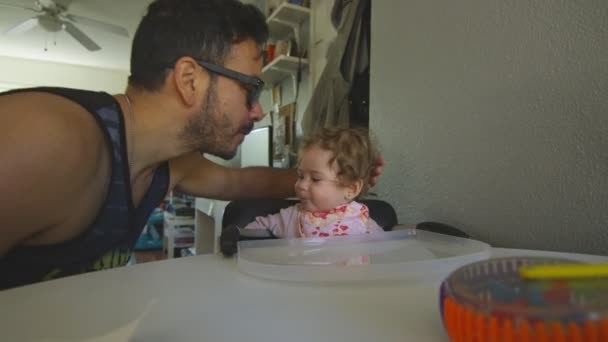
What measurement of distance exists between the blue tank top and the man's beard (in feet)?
0.66

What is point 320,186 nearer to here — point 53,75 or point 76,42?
point 76,42

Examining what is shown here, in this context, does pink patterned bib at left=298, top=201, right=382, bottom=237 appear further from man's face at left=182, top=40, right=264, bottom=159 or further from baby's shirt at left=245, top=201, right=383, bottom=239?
man's face at left=182, top=40, right=264, bottom=159

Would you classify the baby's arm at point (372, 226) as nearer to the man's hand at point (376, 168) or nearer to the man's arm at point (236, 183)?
the man's hand at point (376, 168)

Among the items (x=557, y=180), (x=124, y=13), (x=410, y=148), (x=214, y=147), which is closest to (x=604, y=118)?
(x=557, y=180)

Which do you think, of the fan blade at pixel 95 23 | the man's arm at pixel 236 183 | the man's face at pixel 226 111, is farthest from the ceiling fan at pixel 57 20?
the man's face at pixel 226 111

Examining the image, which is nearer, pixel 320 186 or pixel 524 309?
pixel 524 309

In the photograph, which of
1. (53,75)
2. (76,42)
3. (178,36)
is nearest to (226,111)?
(178,36)

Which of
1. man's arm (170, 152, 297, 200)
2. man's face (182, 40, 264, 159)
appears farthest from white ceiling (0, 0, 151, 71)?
man's face (182, 40, 264, 159)

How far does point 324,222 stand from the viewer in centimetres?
104

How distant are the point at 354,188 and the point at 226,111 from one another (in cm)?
44

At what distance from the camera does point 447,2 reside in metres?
0.96

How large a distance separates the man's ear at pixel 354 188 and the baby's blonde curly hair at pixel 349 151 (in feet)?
0.04

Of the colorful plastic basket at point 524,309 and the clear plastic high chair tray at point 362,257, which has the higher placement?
the colorful plastic basket at point 524,309

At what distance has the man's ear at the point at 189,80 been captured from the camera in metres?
0.94
